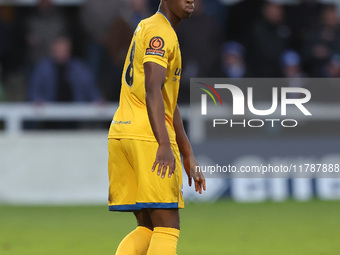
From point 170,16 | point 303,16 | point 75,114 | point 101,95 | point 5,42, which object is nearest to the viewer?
point 170,16

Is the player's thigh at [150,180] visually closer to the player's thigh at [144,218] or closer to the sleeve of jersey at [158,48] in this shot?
the player's thigh at [144,218]

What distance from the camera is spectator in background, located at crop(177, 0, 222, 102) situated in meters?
12.7

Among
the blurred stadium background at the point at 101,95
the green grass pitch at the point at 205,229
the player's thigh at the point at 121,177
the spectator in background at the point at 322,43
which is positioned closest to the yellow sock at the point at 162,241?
the player's thigh at the point at 121,177

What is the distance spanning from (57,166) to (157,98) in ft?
25.9

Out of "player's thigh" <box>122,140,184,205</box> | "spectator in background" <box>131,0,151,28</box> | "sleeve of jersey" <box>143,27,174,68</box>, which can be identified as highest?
"spectator in background" <box>131,0,151,28</box>

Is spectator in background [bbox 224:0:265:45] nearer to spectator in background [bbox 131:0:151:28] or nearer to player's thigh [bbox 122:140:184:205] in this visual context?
spectator in background [bbox 131:0:151:28]

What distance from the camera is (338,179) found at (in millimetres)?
12734

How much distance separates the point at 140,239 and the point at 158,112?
3.00 feet

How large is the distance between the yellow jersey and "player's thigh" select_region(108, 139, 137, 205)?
93 mm

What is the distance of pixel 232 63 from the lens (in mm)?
12672

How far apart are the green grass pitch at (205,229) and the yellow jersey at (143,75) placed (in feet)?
8.60

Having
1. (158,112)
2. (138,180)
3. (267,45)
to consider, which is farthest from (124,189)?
(267,45)

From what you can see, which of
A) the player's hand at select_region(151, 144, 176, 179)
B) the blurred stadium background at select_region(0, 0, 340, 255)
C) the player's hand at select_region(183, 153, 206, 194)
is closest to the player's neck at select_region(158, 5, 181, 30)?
the player's hand at select_region(151, 144, 176, 179)

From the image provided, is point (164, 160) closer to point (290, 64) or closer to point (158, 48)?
point (158, 48)
